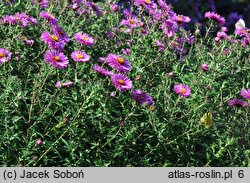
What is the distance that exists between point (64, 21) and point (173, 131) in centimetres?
112

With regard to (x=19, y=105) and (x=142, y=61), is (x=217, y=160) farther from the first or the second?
(x=19, y=105)

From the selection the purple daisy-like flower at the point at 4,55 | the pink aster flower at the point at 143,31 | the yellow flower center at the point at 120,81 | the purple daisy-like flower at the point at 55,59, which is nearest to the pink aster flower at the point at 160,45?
the pink aster flower at the point at 143,31

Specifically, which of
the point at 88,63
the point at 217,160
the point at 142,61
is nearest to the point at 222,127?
the point at 217,160

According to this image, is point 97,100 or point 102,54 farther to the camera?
point 102,54

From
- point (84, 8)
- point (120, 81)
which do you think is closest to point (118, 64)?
point (120, 81)

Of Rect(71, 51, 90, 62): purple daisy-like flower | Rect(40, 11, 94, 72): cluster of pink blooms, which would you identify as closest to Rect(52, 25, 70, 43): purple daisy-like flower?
Rect(40, 11, 94, 72): cluster of pink blooms

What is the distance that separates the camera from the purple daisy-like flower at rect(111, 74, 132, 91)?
2840 mm

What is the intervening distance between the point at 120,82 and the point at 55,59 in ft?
1.11

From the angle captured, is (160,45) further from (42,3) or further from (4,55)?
(4,55)

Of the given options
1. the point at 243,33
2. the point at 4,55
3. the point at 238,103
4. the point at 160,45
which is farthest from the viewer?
the point at 243,33

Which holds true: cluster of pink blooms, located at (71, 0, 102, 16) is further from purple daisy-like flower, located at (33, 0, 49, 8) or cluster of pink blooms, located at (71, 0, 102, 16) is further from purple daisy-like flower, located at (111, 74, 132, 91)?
A: purple daisy-like flower, located at (111, 74, 132, 91)

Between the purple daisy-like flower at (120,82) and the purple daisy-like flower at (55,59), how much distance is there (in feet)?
0.83

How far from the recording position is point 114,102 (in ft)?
9.75

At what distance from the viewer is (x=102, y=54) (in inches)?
140
